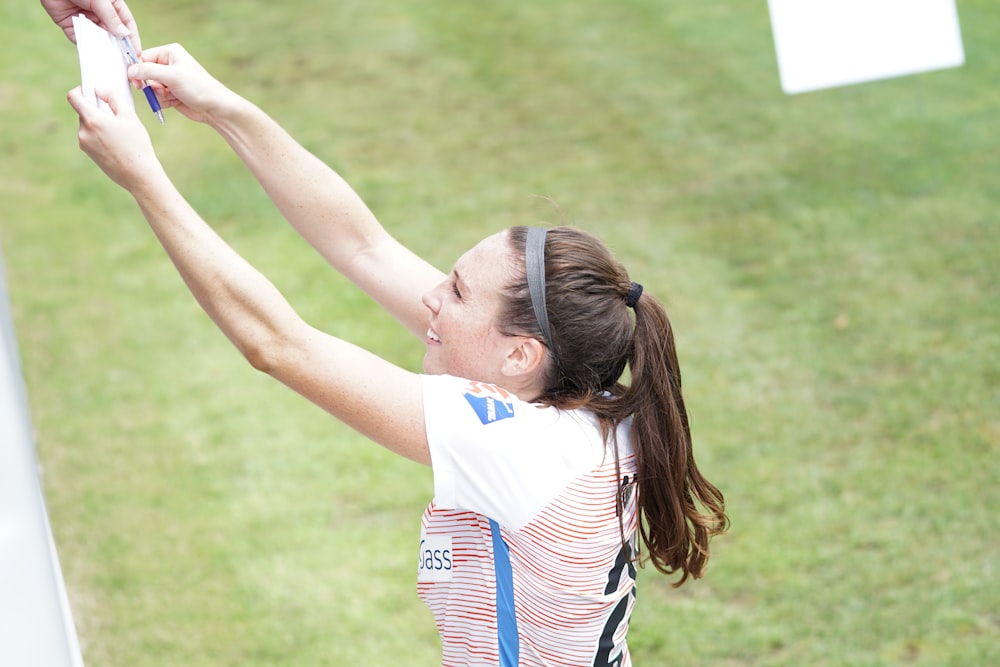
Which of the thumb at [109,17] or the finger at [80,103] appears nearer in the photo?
the finger at [80,103]

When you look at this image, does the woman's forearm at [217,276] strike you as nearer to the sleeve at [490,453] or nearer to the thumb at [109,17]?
the sleeve at [490,453]

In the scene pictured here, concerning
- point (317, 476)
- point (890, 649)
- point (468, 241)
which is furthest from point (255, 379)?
point (890, 649)

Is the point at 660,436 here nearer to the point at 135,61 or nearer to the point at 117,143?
the point at 117,143

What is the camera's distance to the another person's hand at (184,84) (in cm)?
221

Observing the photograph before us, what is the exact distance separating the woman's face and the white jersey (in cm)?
14

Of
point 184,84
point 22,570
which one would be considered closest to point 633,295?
point 184,84

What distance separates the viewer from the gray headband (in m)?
2.08

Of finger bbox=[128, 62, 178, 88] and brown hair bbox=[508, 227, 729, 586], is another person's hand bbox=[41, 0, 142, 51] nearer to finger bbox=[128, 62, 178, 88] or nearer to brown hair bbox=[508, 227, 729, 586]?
finger bbox=[128, 62, 178, 88]

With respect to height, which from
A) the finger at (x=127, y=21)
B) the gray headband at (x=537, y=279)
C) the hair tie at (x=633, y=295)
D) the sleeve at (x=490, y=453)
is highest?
the finger at (x=127, y=21)

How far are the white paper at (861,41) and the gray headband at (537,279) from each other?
4.77m

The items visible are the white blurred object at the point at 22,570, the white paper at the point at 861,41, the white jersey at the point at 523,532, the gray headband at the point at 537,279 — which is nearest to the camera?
the white blurred object at the point at 22,570

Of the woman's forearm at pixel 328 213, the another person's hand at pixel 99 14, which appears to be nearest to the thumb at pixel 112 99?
the another person's hand at pixel 99 14

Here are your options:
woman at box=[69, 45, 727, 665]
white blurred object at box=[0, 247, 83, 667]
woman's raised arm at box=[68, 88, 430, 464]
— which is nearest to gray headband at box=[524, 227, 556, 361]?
woman at box=[69, 45, 727, 665]

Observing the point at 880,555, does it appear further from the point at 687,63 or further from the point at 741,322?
the point at 687,63
